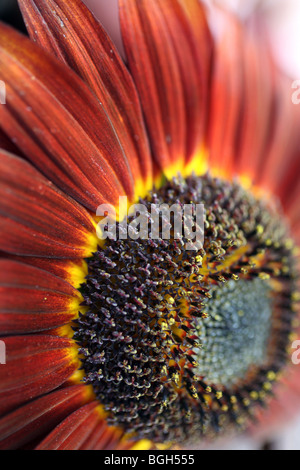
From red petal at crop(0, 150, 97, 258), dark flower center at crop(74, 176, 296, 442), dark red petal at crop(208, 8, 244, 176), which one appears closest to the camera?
red petal at crop(0, 150, 97, 258)

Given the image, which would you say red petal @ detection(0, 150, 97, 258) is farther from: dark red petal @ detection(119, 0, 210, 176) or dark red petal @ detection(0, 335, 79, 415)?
dark red petal @ detection(119, 0, 210, 176)

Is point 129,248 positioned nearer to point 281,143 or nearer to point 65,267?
point 65,267

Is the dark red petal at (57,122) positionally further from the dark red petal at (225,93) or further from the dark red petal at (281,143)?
the dark red petal at (281,143)

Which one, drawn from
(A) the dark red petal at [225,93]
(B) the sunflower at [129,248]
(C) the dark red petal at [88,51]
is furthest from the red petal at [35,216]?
(A) the dark red petal at [225,93]

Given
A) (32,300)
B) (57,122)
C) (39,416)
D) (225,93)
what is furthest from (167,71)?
(39,416)

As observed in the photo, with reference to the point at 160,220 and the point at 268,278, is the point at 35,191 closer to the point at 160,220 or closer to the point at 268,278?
the point at 160,220

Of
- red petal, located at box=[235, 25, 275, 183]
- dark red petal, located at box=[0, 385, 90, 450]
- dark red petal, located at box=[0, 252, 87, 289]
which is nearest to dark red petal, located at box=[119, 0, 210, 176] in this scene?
red petal, located at box=[235, 25, 275, 183]
